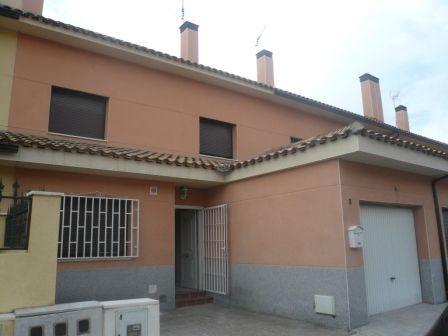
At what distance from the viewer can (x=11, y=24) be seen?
8.58 meters

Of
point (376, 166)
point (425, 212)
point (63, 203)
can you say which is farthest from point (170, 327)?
point (425, 212)

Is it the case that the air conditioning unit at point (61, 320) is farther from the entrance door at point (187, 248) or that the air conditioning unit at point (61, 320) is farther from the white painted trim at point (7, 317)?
the entrance door at point (187, 248)

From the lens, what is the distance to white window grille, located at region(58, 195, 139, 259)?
7988 mm

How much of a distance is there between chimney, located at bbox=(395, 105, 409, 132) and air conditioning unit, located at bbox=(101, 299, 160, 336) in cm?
1989

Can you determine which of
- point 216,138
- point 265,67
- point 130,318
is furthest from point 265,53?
point 130,318

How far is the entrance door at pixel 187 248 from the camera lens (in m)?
10.8

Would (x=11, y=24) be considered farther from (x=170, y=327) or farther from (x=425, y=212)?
(x=425, y=212)

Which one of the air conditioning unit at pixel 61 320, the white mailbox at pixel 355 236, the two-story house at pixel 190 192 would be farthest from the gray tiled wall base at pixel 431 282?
the air conditioning unit at pixel 61 320

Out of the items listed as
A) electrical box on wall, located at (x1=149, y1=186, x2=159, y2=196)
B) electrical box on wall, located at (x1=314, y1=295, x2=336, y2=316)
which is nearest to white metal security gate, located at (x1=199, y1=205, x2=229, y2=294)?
electrical box on wall, located at (x1=149, y1=186, x2=159, y2=196)

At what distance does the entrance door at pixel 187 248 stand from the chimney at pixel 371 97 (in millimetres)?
11408

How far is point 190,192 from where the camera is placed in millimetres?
10586

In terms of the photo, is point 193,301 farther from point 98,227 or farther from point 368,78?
point 368,78

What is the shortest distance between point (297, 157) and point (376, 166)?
1739mm

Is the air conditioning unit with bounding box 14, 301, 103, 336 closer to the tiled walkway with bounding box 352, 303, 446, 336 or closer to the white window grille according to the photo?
the white window grille
